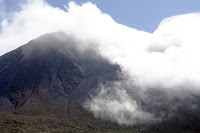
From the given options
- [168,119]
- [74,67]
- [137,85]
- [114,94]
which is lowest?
[168,119]

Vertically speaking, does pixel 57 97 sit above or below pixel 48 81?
below

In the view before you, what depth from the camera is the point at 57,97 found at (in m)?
151

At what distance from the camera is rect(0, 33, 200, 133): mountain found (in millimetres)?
108188

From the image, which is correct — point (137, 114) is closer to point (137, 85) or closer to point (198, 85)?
point (137, 85)

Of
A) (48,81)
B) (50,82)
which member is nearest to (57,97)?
(50,82)

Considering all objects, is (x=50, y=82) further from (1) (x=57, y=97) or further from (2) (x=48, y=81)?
(1) (x=57, y=97)

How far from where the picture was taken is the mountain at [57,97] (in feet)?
355

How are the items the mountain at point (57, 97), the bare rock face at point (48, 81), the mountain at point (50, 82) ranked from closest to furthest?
the mountain at point (57, 97) < the mountain at point (50, 82) < the bare rock face at point (48, 81)

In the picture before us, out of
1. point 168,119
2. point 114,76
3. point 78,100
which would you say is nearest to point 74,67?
point 114,76

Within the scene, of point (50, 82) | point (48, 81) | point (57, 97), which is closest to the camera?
point (57, 97)

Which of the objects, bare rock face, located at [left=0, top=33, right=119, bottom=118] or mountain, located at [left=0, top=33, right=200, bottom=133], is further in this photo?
bare rock face, located at [left=0, top=33, right=119, bottom=118]

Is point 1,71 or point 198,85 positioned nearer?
point 198,85

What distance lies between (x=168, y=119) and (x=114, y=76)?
62438 millimetres

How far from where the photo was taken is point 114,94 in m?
150
